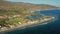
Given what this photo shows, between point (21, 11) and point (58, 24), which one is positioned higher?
point (21, 11)

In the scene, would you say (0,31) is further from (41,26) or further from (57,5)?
(57,5)

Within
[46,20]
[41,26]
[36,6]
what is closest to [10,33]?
[41,26]

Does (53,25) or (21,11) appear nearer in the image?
(53,25)

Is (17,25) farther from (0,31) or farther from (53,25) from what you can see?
(53,25)

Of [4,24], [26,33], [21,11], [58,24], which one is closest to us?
[26,33]

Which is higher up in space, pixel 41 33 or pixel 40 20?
pixel 40 20

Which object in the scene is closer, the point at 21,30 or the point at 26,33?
the point at 26,33

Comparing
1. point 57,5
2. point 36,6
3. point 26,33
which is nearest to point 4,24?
point 26,33

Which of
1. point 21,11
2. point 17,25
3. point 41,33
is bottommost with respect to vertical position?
point 41,33

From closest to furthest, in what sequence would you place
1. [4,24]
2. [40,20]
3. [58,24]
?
[4,24]
[58,24]
[40,20]
